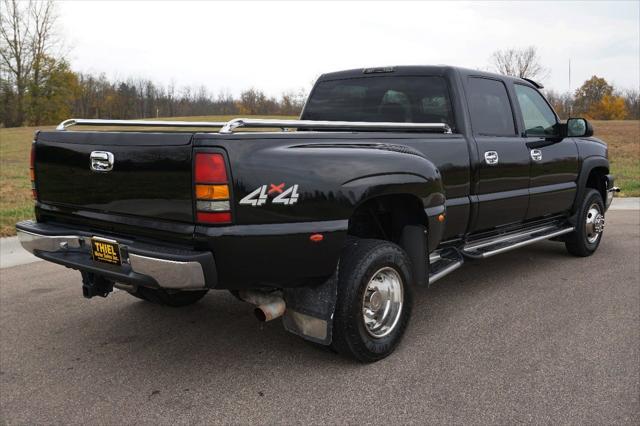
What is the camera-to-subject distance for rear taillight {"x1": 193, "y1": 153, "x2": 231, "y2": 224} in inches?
111

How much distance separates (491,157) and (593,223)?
2.53m

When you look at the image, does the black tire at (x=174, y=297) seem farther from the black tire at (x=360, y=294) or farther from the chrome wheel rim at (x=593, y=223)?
the chrome wheel rim at (x=593, y=223)

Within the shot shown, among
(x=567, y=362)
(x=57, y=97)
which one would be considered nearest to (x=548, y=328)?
(x=567, y=362)

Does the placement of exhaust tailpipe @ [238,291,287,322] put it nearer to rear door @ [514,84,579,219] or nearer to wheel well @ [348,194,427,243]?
wheel well @ [348,194,427,243]

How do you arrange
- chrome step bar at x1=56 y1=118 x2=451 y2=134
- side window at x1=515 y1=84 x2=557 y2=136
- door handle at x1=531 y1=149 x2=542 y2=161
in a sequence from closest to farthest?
chrome step bar at x1=56 y1=118 x2=451 y2=134
door handle at x1=531 y1=149 x2=542 y2=161
side window at x1=515 y1=84 x2=557 y2=136

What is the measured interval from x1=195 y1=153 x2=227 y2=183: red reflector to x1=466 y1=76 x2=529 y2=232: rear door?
8.09 feet

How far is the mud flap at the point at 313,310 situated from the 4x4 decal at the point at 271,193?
1.94 ft

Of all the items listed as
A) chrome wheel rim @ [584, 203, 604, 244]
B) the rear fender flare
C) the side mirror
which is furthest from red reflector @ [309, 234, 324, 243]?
chrome wheel rim @ [584, 203, 604, 244]

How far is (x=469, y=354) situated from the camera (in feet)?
12.1

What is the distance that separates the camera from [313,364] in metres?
3.56

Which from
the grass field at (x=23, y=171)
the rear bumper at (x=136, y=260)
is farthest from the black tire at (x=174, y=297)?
the grass field at (x=23, y=171)

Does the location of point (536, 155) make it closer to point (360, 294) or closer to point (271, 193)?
point (360, 294)

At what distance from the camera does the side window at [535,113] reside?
5512 mm

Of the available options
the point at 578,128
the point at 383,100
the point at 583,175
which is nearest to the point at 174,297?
the point at 383,100
